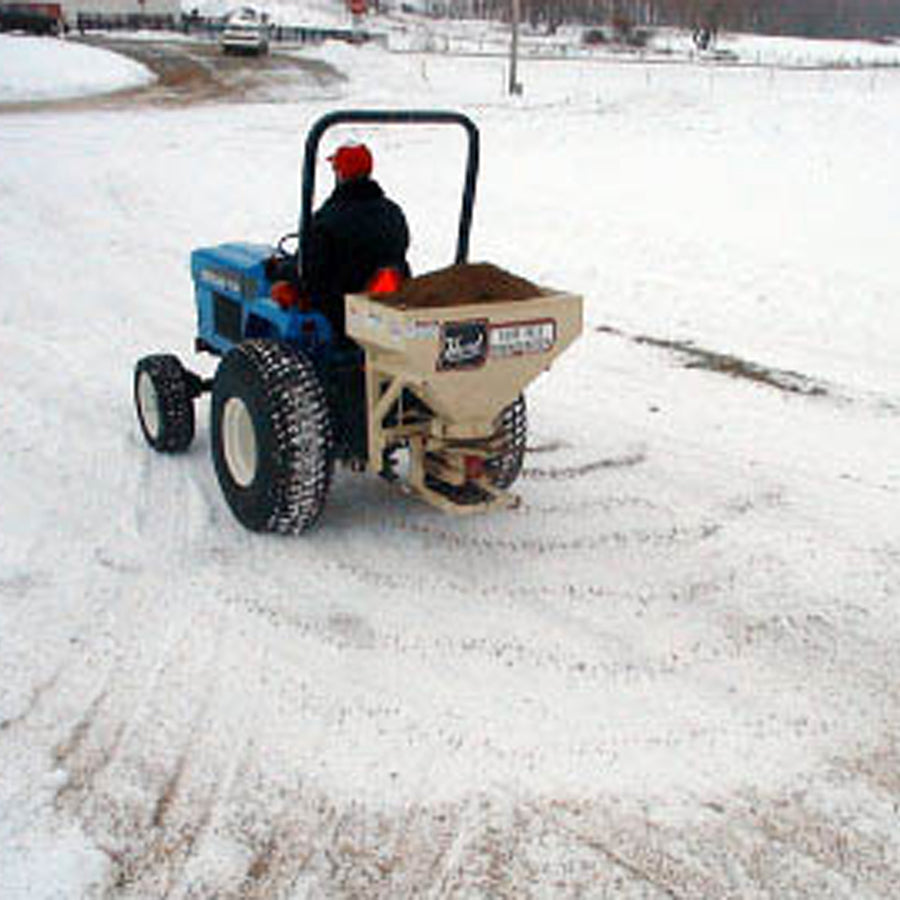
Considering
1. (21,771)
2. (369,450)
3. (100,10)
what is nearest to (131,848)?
(21,771)

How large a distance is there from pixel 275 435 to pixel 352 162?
112cm

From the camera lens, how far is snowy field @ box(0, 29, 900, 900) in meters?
2.95

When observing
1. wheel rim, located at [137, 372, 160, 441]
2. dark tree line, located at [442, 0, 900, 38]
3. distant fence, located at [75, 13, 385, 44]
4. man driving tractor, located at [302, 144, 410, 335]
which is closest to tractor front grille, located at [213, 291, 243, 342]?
wheel rim, located at [137, 372, 160, 441]

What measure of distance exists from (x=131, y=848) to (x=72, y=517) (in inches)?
87.5

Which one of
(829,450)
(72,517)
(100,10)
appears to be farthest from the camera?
(100,10)

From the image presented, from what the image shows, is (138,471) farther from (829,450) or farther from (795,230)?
(795,230)

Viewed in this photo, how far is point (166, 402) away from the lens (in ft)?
17.8

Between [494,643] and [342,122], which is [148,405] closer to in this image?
[342,122]

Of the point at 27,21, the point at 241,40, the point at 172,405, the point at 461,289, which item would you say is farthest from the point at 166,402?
the point at 27,21

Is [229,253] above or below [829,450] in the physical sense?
above

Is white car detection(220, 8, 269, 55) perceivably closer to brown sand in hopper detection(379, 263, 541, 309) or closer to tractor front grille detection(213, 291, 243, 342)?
tractor front grille detection(213, 291, 243, 342)

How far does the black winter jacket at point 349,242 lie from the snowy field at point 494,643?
1054 millimetres

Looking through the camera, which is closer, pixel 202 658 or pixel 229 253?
pixel 202 658

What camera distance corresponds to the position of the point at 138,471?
17.7ft
